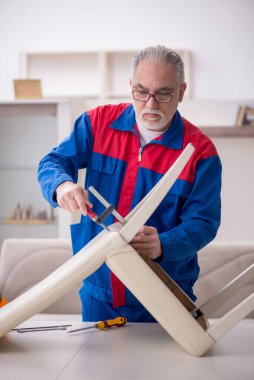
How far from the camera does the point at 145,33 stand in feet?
22.1

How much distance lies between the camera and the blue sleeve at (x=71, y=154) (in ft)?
5.35

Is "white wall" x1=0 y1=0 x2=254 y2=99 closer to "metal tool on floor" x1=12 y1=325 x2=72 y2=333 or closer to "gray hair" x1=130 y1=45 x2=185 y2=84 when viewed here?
"gray hair" x1=130 y1=45 x2=185 y2=84

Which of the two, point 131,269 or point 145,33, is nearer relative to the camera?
point 131,269

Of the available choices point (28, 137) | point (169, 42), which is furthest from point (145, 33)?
point (28, 137)

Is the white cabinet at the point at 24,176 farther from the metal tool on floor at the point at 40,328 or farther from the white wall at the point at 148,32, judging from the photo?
the white wall at the point at 148,32

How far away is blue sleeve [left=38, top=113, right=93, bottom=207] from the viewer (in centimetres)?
163

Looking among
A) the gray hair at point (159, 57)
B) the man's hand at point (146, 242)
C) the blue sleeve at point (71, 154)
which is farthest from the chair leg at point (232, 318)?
the gray hair at point (159, 57)

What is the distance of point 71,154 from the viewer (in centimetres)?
175

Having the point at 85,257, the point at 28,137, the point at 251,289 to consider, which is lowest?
the point at 251,289

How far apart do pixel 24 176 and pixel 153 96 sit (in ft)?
9.03

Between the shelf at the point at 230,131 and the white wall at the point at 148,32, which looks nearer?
the shelf at the point at 230,131

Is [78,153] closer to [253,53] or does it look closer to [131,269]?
[131,269]

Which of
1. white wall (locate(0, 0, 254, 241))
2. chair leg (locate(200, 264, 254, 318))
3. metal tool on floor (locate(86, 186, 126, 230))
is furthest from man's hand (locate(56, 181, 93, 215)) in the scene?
white wall (locate(0, 0, 254, 241))

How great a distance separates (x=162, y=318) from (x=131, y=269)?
0.13m
